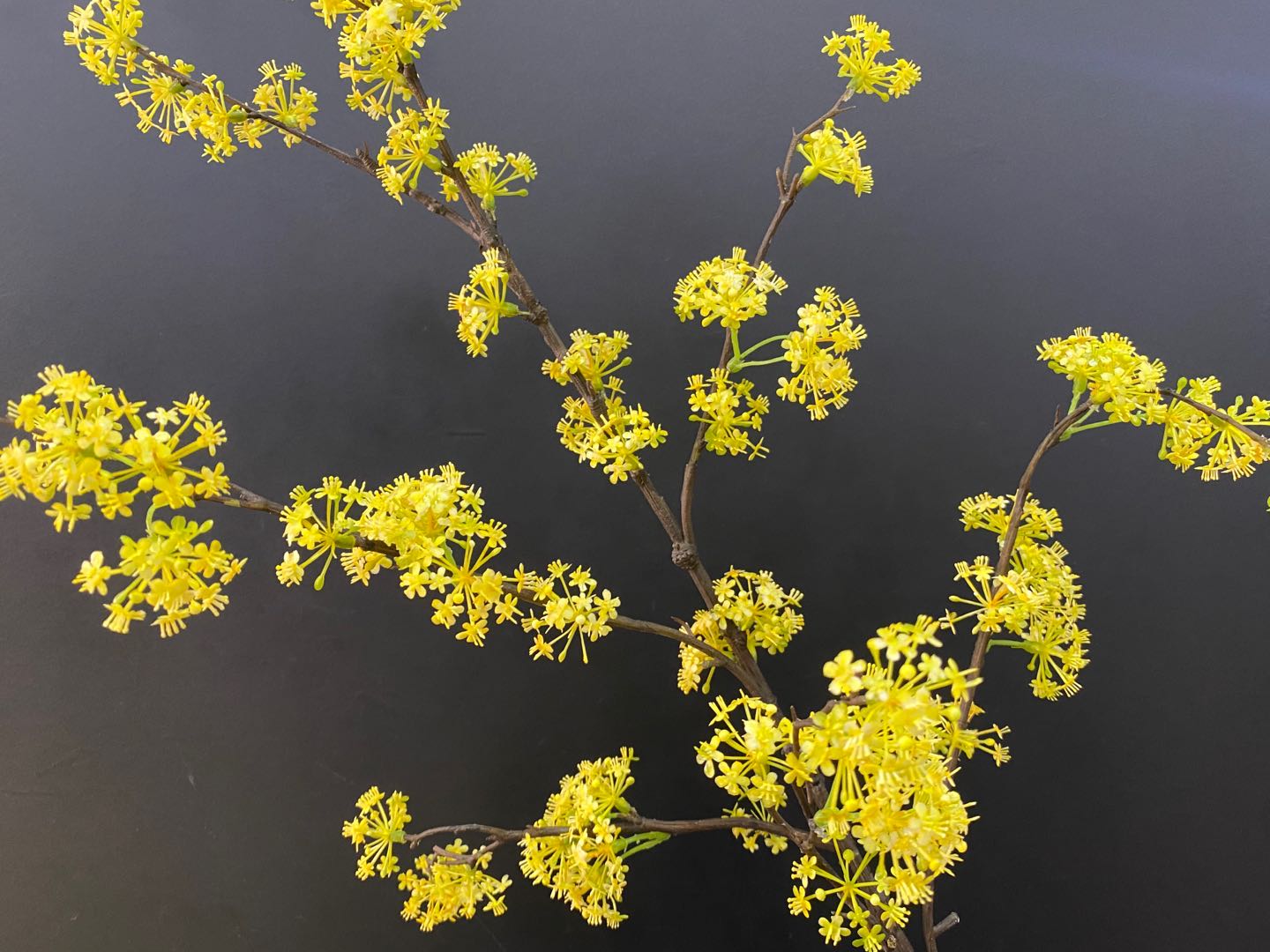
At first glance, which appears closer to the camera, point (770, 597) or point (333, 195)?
point (770, 597)

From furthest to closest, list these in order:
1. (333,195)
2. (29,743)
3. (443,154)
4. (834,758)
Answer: (333,195), (29,743), (443,154), (834,758)

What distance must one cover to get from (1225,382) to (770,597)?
42.0 inches

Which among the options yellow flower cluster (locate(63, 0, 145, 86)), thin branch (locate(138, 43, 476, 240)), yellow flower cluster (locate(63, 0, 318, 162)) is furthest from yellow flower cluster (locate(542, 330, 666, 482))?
yellow flower cluster (locate(63, 0, 145, 86))

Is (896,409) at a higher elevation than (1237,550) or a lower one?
higher

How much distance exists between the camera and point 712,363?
1314mm

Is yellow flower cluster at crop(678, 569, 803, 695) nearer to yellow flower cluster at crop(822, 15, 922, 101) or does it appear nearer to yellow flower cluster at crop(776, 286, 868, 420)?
yellow flower cluster at crop(776, 286, 868, 420)

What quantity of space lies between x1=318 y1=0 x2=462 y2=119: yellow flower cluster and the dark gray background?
1.81ft

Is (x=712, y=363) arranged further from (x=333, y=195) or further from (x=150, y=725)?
(x=150, y=725)

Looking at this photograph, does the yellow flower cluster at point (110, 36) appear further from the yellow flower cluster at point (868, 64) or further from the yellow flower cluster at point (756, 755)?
the yellow flower cluster at point (756, 755)

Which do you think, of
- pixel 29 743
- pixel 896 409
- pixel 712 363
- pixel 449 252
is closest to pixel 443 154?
pixel 449 252

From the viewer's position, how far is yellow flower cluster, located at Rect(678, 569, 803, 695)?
0.81m

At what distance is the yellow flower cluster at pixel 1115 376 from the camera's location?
2.24 ft

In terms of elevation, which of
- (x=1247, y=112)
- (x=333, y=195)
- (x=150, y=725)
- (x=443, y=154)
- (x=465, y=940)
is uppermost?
(x=333, y=195)

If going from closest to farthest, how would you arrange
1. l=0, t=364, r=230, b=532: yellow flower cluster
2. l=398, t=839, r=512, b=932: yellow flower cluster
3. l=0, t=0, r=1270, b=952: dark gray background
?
1. l=0, t=364, r=230, b=532: yellow flower cluster
2. l=398, t=839, r=512, b=932: yellow flower cluster
3. l=0, t=0, r=1270, b=952: dark gray background
